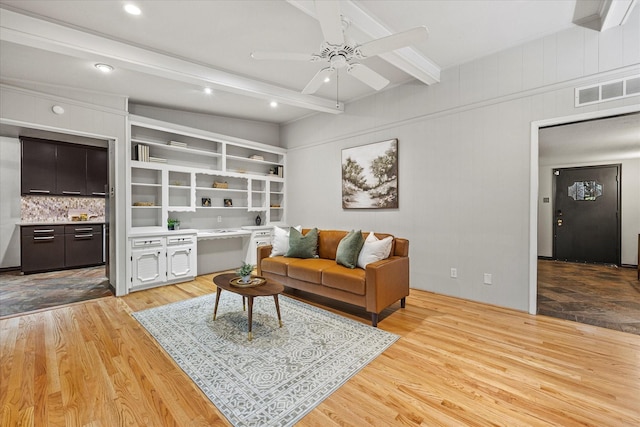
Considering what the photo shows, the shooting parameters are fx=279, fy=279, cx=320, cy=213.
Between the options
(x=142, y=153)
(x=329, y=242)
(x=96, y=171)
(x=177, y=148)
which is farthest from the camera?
(x=96, y=171)

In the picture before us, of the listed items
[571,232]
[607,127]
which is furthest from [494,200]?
[571,232]

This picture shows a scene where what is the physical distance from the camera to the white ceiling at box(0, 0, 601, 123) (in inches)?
98.7

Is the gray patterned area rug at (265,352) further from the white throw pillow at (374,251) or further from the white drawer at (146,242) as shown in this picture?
the white drawer at (146,242)

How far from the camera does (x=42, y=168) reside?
544 cm

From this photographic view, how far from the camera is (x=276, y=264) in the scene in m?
3.86

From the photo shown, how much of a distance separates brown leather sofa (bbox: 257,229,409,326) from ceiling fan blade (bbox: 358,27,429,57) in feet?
6.38

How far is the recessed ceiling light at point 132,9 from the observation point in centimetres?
244

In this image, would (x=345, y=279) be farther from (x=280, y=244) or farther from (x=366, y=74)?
(x=366, y=74)

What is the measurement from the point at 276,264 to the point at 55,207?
5348mm

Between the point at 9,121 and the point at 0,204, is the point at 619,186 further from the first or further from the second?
the point at 0,204

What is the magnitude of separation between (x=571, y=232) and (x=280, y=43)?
7.47 meters

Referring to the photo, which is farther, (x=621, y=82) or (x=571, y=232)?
(x=571, y=232)

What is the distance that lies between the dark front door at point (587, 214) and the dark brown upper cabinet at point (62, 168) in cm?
1054

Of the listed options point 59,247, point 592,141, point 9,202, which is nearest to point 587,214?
point 592,141
